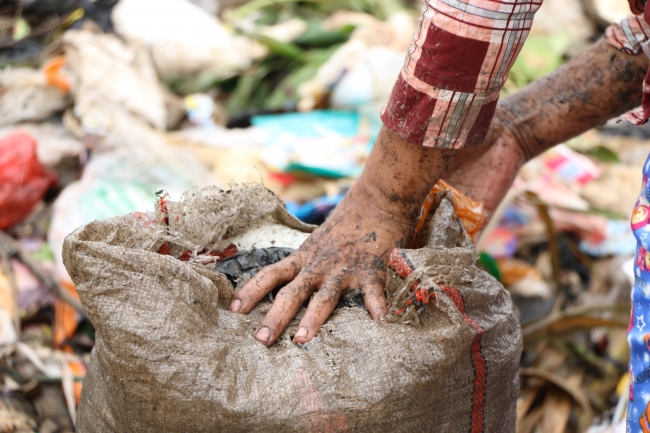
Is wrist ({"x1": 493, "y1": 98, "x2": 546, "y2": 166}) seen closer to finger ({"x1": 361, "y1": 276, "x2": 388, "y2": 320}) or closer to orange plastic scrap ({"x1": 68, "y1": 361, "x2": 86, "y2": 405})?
finger ({"x1": 361, "y1": 276, "x2": 388, "y2": 320})

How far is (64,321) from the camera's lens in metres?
2.20

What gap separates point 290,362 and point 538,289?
6.78 feet

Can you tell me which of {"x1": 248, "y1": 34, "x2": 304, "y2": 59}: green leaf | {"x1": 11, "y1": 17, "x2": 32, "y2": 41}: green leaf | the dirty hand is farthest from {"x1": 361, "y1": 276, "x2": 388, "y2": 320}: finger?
{"x1": 11, "y1": 17, "x2": 32, "y2": 41}: green leaf

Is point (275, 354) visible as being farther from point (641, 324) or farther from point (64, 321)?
point (64, 321)

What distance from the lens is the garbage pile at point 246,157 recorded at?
2.23 meters

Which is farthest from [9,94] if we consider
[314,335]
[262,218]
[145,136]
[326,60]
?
[314,335]

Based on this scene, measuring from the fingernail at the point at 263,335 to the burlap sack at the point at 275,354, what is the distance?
17 millimetres

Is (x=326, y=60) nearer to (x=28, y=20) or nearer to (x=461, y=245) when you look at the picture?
(x=28, y=20)

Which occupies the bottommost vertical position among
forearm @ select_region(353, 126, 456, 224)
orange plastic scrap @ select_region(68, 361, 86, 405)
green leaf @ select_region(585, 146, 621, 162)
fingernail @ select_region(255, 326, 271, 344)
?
orange plastic scrap @ select_region(68, 361, 86, 405)

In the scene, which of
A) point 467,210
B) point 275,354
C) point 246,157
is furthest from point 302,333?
point 246,157

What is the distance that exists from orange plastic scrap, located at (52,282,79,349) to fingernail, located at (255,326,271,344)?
1.44 metres

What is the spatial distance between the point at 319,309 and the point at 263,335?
0.11m

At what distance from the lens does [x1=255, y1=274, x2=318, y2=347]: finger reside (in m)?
1.00

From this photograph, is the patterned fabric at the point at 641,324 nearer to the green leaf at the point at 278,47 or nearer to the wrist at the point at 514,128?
the wrist at the point at 514,128
